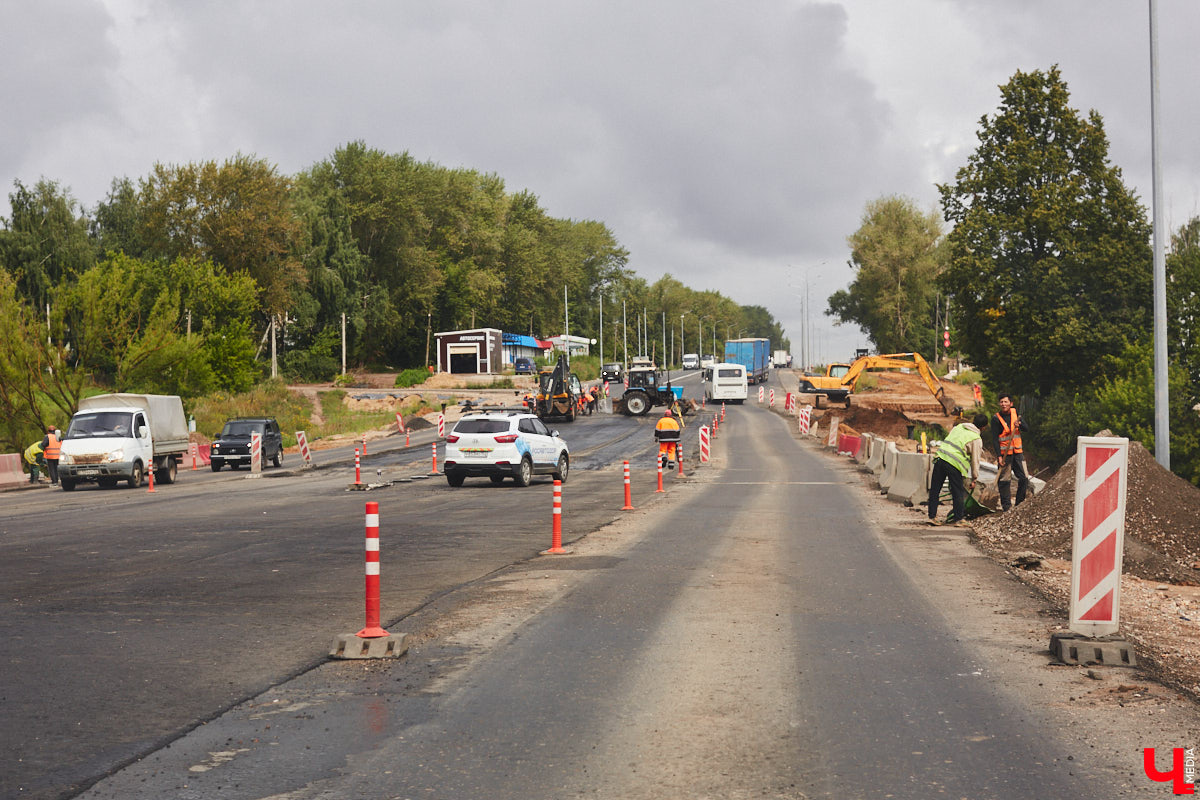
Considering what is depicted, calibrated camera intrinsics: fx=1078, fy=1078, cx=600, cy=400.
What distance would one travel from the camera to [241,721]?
6.34 meters

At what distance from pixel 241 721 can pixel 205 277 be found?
224ft

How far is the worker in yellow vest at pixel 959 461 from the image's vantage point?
55.8 ft

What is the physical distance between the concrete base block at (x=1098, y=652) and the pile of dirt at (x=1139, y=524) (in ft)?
20.6

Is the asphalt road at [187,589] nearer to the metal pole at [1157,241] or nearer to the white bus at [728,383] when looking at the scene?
the metal pole at [1157,241]

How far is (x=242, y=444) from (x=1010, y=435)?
2781 cm

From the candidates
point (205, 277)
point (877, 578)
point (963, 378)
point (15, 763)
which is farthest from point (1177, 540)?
point (963, 378)

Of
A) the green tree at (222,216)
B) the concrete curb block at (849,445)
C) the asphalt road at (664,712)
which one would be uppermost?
the green tree at (222,216)

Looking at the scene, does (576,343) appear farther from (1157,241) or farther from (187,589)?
(187,589)

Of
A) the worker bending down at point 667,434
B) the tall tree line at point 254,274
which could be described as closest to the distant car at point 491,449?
the worker bending down at point 667,434

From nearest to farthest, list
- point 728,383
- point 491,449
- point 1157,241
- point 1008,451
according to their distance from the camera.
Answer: point 1008,451, point 1157,241, point 491,449, point 728,383

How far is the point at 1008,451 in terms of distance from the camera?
17.9 m

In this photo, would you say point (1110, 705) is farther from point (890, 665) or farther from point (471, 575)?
point (471, 575)

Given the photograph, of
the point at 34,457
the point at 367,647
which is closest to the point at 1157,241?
the point at 367,647

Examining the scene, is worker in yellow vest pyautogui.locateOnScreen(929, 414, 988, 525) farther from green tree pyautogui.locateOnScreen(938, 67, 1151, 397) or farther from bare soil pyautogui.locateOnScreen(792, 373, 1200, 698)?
green tree pyautogui.locateOnScreen(938, 67, 1151, 397)
